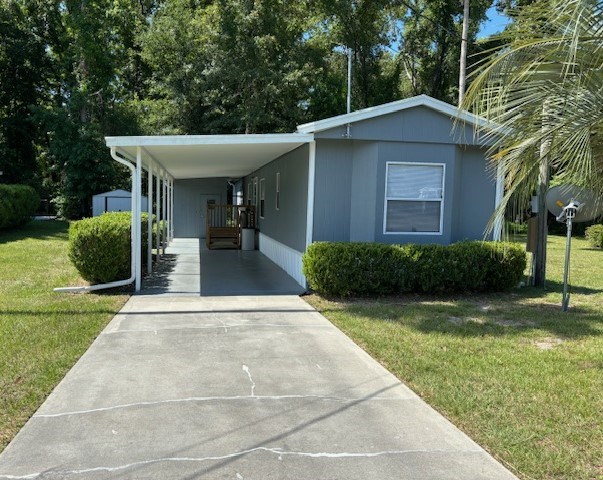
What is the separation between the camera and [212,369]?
4.87 meters

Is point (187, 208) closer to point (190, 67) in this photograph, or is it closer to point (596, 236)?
point (190, 67)

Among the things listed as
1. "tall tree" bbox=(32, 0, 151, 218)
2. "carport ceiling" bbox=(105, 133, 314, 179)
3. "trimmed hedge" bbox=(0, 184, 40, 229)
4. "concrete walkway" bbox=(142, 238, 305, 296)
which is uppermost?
"tall tree" bbox=(32, 0, 151, 218)

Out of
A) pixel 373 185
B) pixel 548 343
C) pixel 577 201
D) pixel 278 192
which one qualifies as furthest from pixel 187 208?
pixel 548 343

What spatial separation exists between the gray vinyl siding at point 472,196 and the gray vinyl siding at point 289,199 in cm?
280

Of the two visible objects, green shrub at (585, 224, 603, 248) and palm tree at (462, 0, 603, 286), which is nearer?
palm tree at (462, 0, 603, 286)

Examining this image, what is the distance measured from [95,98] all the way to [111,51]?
131 inches

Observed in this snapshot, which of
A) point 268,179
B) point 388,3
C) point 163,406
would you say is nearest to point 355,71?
point 388,3

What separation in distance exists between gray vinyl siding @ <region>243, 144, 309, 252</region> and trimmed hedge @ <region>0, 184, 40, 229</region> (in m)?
9.40

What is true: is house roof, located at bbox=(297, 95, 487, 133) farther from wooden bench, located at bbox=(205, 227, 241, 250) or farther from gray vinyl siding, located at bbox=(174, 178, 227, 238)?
gray vinyl siding, located at bbox=(174, 178, 227, 238)

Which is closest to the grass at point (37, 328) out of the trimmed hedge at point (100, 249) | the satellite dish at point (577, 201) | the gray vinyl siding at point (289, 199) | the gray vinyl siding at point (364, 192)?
the trimmed hedge at point (100, 249)

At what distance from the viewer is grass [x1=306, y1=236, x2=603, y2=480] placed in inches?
135

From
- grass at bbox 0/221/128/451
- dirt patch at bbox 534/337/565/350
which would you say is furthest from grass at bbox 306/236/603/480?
grass at bbox 0/221/128/451

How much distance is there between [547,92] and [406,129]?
4.66 m

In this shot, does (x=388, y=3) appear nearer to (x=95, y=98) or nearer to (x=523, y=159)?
(x=95, y=98)
